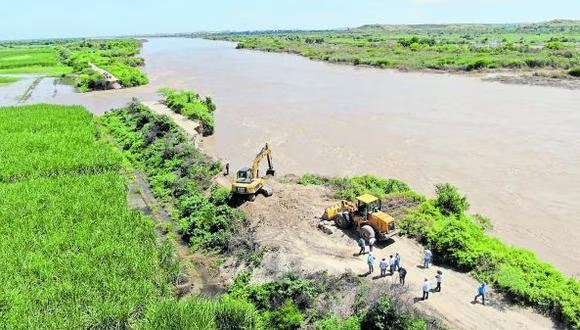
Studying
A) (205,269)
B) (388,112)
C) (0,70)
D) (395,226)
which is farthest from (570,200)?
(0,70)

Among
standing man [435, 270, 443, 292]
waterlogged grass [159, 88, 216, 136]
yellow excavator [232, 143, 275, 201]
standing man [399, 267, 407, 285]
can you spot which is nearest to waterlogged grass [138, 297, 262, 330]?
standing man [399, 267, 407, 285]

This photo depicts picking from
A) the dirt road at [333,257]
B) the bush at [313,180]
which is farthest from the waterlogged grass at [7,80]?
the dirt road at [333,257]

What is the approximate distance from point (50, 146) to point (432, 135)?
2804 cm

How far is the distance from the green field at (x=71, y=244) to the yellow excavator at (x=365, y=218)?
299 inches

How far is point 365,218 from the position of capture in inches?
782

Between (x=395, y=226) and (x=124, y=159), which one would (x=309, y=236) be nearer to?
(x=395, y=226)

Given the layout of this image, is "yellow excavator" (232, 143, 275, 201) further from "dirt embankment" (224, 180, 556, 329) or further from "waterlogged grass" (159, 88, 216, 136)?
"waterlogged grass" (159, 88, 216, 136)

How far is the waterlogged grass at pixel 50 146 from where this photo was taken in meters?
30.2

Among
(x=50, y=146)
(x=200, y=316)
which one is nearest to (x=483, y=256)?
(x=200, y=316)

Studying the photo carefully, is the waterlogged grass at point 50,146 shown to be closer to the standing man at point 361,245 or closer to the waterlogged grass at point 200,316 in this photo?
the standing man at point 361,245

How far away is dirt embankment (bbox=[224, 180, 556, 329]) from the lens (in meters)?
14.8

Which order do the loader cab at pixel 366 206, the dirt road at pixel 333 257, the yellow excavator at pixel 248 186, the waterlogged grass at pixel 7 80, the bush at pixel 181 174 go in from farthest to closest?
the waterlogged grass at pixel 7 80
the yellow excavator at pixel 248 186
the bush at pixel 181 174
the loader cab at pixel 366 206
the dirt road at pixel 333 257

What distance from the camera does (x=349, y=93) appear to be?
60.0 meters

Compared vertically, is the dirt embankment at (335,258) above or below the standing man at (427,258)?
below
